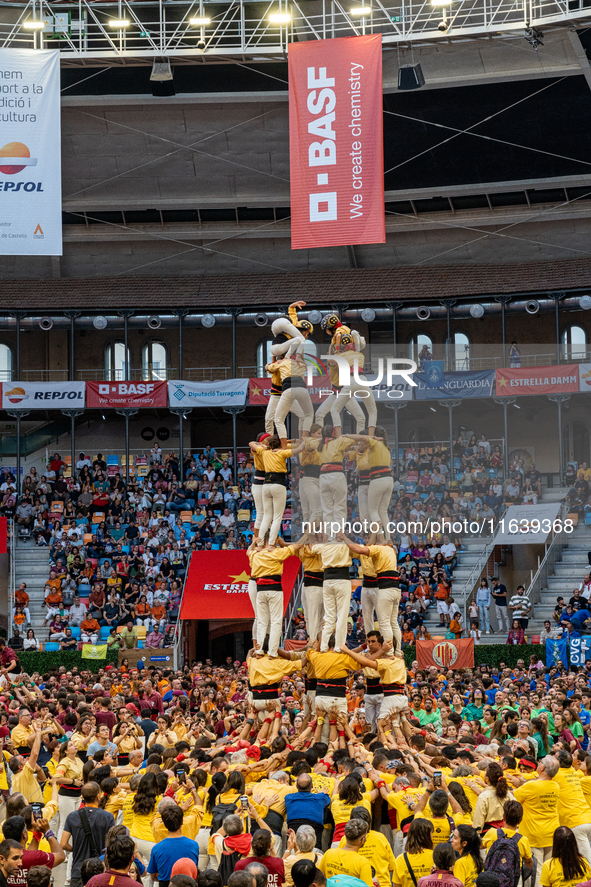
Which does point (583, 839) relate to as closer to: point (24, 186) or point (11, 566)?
point (11, 566)

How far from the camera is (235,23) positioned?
36000 mm

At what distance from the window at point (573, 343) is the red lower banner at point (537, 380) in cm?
508

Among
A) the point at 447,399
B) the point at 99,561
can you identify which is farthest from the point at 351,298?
the point at 99,561

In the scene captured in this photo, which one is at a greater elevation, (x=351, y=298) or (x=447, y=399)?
(x=351, y=298)

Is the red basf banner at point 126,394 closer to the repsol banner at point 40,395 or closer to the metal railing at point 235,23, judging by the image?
the repsol banner at point 40,395

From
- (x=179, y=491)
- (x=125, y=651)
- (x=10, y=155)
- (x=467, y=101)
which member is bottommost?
(x=125, y=651)

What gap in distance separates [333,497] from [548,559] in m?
16.2

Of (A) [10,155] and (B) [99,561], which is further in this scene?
(B) [99,561]

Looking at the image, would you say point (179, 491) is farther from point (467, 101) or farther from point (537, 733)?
point (537, 733)

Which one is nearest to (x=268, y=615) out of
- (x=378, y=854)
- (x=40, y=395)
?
(x=378, y=854)

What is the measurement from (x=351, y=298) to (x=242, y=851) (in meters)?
30.8

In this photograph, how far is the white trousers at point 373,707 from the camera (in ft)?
51.5

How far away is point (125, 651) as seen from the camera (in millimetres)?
27969

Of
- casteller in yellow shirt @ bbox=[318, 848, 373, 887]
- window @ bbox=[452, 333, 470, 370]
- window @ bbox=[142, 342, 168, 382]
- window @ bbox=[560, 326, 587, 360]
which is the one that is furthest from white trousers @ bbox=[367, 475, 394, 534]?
window @ bbox=[142, 342, 168, 382]
